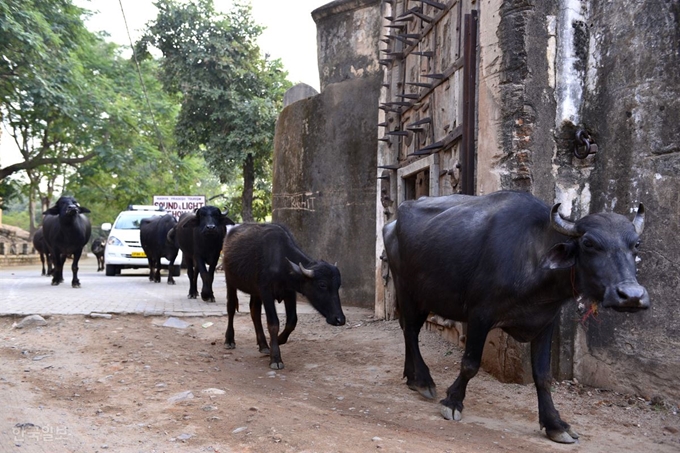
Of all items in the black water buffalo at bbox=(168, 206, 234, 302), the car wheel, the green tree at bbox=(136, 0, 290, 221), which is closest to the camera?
the black water buffalo at bbox=(168, 206, 234, 302)

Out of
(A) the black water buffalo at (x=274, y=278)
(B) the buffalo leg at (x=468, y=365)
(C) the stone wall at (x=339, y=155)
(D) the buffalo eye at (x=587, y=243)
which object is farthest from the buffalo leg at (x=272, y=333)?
(C) the stone wall at (x=339, y=155)

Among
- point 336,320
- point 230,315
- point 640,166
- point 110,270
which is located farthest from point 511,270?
point 110,270

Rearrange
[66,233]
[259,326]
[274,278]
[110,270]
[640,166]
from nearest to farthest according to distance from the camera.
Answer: [640,166] < [274,278] < [259,326] < [66,233] < [110,270]

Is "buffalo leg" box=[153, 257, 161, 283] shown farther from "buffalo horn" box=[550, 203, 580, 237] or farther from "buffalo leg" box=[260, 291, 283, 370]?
"buffalo horn" box=[550, 203, 580, 237]

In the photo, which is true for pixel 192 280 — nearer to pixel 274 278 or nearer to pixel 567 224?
pixel 274 278

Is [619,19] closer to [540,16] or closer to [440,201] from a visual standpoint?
[540,16]

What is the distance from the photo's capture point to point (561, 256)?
4688 mm

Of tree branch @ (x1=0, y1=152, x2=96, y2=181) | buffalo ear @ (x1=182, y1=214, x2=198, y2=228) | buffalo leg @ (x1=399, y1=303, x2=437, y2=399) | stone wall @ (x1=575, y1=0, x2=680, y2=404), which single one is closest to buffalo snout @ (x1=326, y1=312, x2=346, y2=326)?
buffalo leg @ (x1=399, y1=303, x2=437, y2=399)

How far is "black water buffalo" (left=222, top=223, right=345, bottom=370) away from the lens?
7289mm

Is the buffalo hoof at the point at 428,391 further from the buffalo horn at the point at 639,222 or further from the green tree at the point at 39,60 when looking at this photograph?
the green tree at the point at 39,60

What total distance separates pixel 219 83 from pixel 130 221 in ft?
23.6

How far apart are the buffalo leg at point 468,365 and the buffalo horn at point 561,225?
1001mm

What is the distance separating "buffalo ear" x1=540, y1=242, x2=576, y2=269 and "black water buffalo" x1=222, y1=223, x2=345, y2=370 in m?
2.89

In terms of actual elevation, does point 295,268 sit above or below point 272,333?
above
